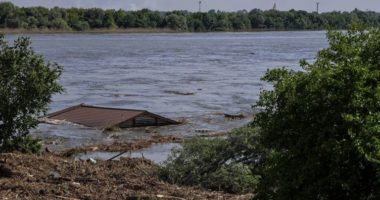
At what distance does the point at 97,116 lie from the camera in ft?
67.1

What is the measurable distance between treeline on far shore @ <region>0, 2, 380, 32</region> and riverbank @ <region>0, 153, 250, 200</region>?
358 ft

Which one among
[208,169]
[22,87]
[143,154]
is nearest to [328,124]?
[208,169]

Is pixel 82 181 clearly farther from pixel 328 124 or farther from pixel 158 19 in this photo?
pixel 158 19

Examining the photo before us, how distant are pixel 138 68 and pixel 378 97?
1662 inches

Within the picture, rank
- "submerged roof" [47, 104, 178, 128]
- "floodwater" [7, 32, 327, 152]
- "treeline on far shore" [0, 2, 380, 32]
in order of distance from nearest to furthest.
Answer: "floodwater" [7, 32, 327, 152] → "submerged roof" [47, 104, 178, 128] → "treeline on far shore" [0, 2, 380, 32]

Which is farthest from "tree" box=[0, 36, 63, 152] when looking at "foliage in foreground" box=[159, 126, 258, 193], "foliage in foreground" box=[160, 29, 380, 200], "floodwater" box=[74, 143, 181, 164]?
"foliage in foreground" box=[160, 29, 380, 200]

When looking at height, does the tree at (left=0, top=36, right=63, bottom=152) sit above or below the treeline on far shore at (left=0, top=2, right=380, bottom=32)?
above

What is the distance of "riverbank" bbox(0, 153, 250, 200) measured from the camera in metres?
9.04

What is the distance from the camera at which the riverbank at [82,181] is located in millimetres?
9039

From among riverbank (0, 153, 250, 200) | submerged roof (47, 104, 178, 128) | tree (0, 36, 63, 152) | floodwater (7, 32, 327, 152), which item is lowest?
floodwater (7, 32, 327, 152)

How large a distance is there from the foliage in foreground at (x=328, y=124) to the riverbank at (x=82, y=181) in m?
3.28

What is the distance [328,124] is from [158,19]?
479ft

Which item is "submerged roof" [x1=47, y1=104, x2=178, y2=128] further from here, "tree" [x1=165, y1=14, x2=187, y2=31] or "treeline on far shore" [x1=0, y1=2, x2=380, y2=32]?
"tree" [x1=165, y1=14, x2=187, y2=31]

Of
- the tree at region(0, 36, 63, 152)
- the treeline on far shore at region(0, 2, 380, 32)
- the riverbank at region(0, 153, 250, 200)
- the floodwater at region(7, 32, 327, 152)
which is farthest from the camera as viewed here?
the treeline on far shore at region(0, 2, 380, 32)
